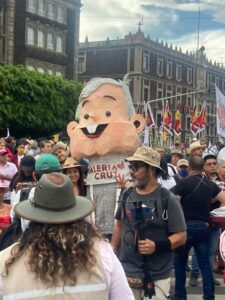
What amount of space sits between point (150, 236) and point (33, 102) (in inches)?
1234

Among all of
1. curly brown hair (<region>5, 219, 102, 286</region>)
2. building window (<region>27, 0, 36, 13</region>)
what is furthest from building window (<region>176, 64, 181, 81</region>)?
curly brown hair (<region>5, 219, 102, 286</region>)

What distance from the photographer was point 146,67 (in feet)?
220

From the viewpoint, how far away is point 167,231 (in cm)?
381

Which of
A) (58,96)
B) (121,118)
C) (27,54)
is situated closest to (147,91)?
(27,54)

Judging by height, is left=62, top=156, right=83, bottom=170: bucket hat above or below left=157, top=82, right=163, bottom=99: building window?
below

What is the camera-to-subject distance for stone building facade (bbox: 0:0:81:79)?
42906 millimetres

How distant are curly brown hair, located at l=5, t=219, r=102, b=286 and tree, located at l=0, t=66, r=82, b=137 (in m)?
30.2

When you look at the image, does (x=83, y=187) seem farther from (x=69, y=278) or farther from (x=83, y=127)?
(x=69, y=278)

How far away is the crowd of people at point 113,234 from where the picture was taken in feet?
7.21

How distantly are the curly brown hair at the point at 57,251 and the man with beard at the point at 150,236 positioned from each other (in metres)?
1.50

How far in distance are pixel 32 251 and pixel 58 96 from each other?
34.1 m

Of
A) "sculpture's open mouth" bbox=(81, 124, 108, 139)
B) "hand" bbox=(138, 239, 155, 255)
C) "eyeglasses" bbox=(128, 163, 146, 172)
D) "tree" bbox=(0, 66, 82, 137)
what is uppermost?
"tree" bbox=(0, 66, 82, 137)

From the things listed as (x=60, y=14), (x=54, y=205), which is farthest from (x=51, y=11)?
(x=54, y=205)

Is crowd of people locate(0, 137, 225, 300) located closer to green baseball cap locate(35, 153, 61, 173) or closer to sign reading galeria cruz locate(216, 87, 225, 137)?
green baseball cap locate(35, 153, 61, 173)
